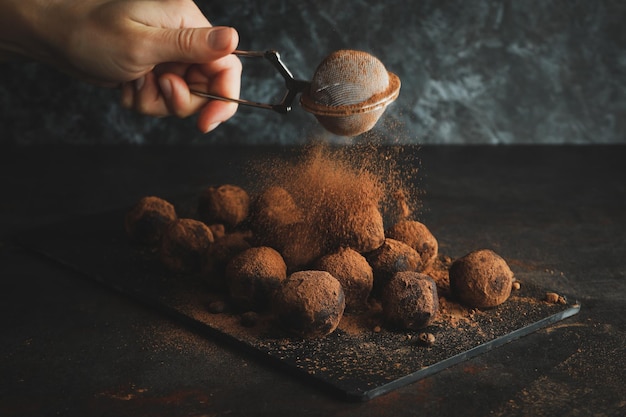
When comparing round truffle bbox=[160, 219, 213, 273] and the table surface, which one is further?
round truffle bbox=[160, 219, 213, 273]

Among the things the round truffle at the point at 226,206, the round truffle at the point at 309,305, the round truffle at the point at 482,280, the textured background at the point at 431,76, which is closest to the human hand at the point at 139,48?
the round truffle at the point at 226,206

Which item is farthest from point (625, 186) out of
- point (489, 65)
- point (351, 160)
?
point (351, 160)

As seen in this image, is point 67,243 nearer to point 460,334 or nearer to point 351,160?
point 351,160

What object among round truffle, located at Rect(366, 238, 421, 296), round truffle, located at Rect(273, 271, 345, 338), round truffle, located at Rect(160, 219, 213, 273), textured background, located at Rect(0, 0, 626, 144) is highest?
round truffle, located at Rect(273, 271, 345, 338)

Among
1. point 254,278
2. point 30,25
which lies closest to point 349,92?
point 254,278

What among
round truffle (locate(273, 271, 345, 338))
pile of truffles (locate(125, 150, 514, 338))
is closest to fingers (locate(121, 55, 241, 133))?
pile of truffles (locate(125, 150, 514, 338))

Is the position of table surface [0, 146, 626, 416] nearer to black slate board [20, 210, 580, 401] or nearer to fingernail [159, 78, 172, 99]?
black slate board [20, 210, 580, 401]

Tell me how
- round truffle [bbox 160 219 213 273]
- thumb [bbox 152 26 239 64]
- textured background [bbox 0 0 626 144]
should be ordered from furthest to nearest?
textured background [bbox 0 0 626 144]
round truffle [bbox 160 219 213 273]
thumb [bbox 152 26 239 64]
